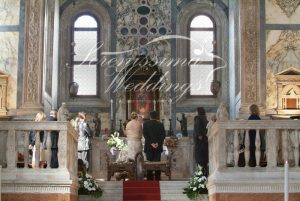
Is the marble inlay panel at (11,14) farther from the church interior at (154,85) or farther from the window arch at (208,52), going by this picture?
the window arch at (208,52)

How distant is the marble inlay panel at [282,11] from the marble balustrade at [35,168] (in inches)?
391

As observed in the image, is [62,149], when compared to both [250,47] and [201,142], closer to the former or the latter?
[201,142]

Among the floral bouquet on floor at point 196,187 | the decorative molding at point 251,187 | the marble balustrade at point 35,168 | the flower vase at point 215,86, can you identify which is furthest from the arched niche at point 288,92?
the marble balustrade at point 35,168

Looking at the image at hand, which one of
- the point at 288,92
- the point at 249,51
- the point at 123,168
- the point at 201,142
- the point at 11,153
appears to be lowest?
the point at 123,168

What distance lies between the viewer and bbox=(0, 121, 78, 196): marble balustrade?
12.8 m

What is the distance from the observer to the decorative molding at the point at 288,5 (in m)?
21.2

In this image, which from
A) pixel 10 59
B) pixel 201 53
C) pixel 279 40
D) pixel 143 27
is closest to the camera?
pixel 10 59

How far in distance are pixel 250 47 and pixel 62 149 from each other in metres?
9.47

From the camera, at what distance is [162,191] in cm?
1496

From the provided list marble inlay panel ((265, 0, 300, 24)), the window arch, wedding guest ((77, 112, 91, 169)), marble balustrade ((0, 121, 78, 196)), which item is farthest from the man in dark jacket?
the window arch

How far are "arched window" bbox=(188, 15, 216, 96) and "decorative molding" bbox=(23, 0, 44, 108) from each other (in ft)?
19.1

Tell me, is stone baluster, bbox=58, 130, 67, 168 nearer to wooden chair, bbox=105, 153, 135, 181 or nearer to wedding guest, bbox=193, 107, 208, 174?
wedding guest, bbox=193, 107, 208, 174

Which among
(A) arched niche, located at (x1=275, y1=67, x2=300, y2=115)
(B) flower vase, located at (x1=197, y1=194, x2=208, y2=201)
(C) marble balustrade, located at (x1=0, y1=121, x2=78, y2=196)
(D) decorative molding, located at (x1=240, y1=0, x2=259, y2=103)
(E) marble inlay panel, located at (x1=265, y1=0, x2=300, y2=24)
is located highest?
(E) marble inlay panel, located at (x1=265, y1=0, x2=300, y2=24)

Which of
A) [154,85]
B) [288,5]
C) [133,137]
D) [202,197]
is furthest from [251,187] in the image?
[154,85]
